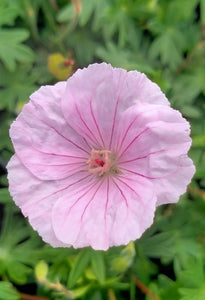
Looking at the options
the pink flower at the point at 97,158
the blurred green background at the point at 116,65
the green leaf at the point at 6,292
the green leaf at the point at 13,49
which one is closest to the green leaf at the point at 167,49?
the blurred green background at the point at 116,65

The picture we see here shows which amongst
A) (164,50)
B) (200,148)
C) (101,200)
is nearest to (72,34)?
(164,50)

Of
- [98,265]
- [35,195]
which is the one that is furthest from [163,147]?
[98,265]

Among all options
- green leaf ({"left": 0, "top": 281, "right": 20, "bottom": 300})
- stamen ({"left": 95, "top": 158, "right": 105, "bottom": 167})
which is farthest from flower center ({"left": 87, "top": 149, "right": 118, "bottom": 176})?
green leaf ({"left": 0, "top": 281, "right": 20, "bottom": 300})

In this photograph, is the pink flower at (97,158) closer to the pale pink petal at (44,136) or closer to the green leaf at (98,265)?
the pale pink petal at (44,136)

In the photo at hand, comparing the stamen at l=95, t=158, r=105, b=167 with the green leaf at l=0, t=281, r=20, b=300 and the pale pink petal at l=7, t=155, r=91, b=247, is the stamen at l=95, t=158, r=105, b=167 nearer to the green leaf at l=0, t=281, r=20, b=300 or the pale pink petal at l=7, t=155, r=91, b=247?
the pale pink petal at l=7, t=155, r=91, b=247

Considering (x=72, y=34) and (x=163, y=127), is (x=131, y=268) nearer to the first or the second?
(x=163, y=127)

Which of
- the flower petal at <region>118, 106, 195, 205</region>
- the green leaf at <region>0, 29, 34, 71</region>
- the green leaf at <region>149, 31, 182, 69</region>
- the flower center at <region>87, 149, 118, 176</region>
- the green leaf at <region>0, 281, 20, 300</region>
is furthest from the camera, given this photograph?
the green leaf at <region>149, 31, 182, 69</region>

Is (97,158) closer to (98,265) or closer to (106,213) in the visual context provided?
(106,213)
